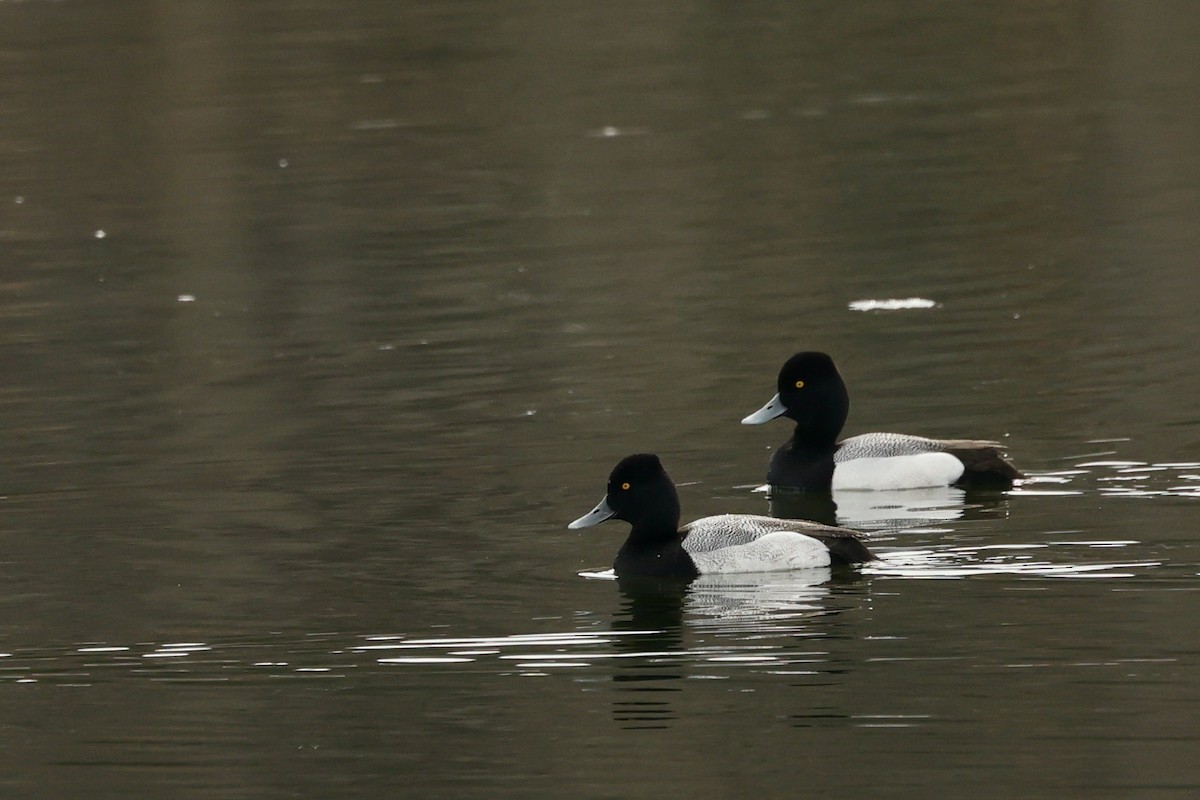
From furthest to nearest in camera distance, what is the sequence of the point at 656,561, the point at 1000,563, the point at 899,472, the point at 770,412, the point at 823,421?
the point at 770,412, the point at 823,421, the point at 899,472, the point at 656,561, the point at 1000,563

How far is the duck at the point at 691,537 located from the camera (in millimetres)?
11102

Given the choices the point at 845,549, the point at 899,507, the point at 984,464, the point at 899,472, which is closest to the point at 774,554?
the point at 845,549

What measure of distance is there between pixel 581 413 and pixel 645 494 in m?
3.45

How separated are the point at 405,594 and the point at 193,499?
2792 millimetres

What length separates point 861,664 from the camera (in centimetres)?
931

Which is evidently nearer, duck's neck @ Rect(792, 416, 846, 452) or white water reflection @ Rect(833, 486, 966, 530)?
white water reflection @ Rect(833, 486, 966, 530)

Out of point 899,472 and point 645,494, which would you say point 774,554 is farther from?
point 899,472

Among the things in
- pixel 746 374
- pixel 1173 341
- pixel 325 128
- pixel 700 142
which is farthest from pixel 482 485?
pixel 325 128

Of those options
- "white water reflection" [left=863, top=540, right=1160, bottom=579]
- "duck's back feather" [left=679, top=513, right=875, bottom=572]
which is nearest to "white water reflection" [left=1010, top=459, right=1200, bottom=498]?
"white water reflection" [left=863, top=540, right=1160, bottom=579]

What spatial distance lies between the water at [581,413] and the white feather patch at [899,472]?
0.87ft

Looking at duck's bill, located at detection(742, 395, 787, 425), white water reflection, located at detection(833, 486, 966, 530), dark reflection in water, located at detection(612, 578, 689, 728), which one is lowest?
dark reflection in water, located at detection(612, 578, 689, 728)

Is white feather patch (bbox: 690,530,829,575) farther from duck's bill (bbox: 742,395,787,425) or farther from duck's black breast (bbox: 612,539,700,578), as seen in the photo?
duck's bill (bbox: 742,395,787,425)

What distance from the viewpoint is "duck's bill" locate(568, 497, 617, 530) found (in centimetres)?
1142

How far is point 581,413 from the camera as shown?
1473 centimetres
